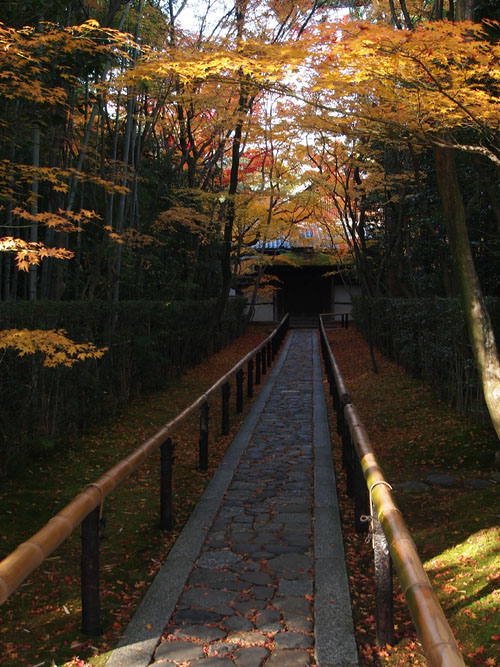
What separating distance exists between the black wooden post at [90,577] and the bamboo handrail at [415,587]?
148 cm

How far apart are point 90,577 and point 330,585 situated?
4.91ft

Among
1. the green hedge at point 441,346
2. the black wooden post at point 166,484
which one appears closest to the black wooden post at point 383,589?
the black wooden post at point 166,484

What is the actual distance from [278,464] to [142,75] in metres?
4.58

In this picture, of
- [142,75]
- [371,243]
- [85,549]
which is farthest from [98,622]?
[371,243]

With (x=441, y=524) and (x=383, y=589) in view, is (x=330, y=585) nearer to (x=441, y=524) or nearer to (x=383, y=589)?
(x=383, y=589)

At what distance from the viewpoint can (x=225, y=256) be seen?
1370 centimetres

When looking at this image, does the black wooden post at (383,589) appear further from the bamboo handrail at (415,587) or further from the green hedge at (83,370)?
the green hedge at (83,370)

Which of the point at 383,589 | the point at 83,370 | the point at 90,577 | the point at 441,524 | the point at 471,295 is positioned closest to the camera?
the point at 383,589

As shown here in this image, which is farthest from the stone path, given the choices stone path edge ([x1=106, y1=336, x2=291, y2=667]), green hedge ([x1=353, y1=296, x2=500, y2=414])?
green hedge ([x1=353, y1=296, x2=500, y2=414])

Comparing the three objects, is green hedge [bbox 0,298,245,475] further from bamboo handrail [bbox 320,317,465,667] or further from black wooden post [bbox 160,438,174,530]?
bamboo handrail [bbox 320,317,465,667]

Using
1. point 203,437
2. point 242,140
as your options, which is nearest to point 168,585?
point 203,437

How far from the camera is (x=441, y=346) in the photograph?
8609mm

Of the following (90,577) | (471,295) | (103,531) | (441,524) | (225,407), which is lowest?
(103,531)

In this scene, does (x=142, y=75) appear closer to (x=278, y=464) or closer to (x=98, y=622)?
(x=278, y=464)
